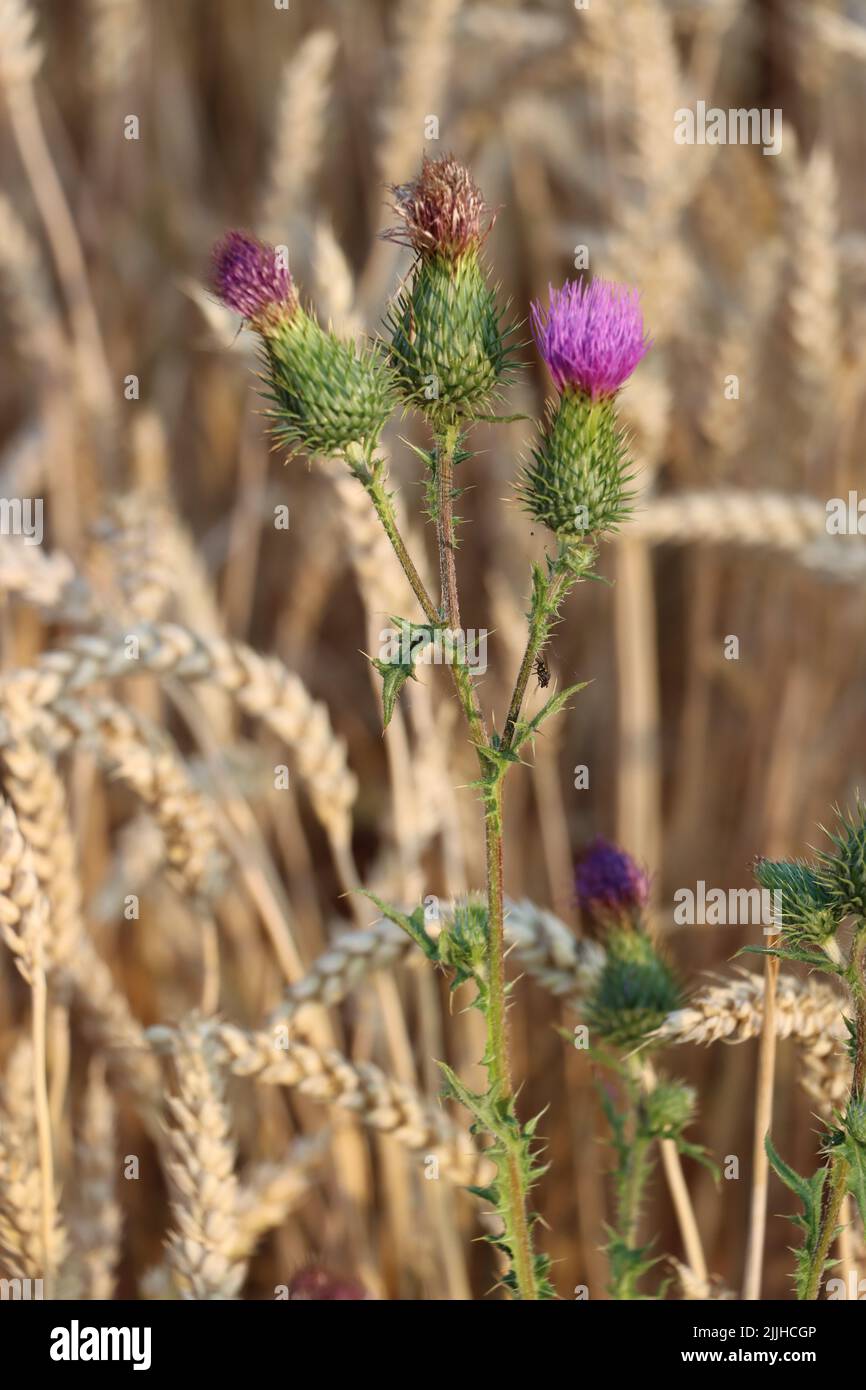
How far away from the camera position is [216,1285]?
6.52 ft

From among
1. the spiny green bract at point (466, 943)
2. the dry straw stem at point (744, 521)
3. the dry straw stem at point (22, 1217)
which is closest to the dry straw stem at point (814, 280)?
the dry straw stem at point (744, 521)

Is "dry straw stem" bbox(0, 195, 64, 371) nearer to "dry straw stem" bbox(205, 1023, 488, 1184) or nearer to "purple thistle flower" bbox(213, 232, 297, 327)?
"purple thistle flower" bbox(213, 232, 297, 327)

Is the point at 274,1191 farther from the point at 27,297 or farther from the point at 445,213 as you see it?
the point at 27,297

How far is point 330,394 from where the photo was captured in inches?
65.4

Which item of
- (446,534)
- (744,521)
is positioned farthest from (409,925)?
(744,521)

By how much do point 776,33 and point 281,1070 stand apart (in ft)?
17.6

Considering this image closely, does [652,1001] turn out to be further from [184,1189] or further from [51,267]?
[51,267]

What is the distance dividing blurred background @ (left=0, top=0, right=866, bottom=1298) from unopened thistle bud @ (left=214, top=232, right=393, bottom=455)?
562mm

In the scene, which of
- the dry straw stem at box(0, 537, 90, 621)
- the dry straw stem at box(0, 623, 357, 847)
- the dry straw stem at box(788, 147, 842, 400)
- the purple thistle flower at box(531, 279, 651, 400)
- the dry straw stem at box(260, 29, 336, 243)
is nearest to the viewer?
the purple thistle flower at box(531, 279, 651, 400)

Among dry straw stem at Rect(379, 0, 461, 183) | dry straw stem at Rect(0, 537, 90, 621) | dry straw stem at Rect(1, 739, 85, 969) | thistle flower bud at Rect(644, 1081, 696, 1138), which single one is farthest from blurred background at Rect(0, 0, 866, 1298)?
thistle flower bud at Rect(644, 1081, 696, 1138)

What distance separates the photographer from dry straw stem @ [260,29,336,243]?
367cm

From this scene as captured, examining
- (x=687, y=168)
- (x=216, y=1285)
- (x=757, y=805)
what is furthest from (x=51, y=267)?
(x=216, y=1285)

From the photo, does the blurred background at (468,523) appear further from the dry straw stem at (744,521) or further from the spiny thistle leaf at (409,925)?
the spiny thistle leaf at (409,925)
